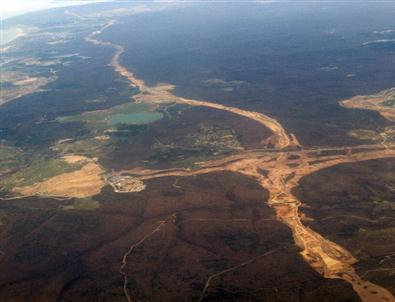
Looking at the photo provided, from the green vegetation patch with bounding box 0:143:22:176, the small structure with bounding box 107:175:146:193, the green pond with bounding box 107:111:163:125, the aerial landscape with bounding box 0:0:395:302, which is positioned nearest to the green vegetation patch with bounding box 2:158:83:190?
the aerial landscape with bounding box 0:0:395:302

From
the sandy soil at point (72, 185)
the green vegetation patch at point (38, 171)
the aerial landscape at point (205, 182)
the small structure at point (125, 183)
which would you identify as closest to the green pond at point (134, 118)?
the aerial landscape at point (205, 182)

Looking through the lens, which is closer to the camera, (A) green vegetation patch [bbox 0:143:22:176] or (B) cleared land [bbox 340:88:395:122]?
(A) green vegetation patch [bbox 0:143:22:176]

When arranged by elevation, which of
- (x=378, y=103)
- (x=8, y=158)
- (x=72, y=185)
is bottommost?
(x=8, y=158)

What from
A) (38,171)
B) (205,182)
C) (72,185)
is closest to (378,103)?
(205,182)

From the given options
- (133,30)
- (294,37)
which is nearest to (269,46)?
(294,37)

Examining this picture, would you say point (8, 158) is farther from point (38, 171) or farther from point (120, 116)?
point (120, 116)

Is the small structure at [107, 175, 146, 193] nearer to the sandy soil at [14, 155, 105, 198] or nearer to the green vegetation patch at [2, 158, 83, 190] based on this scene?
the sandy soil at [14, 155, 105, 198]
